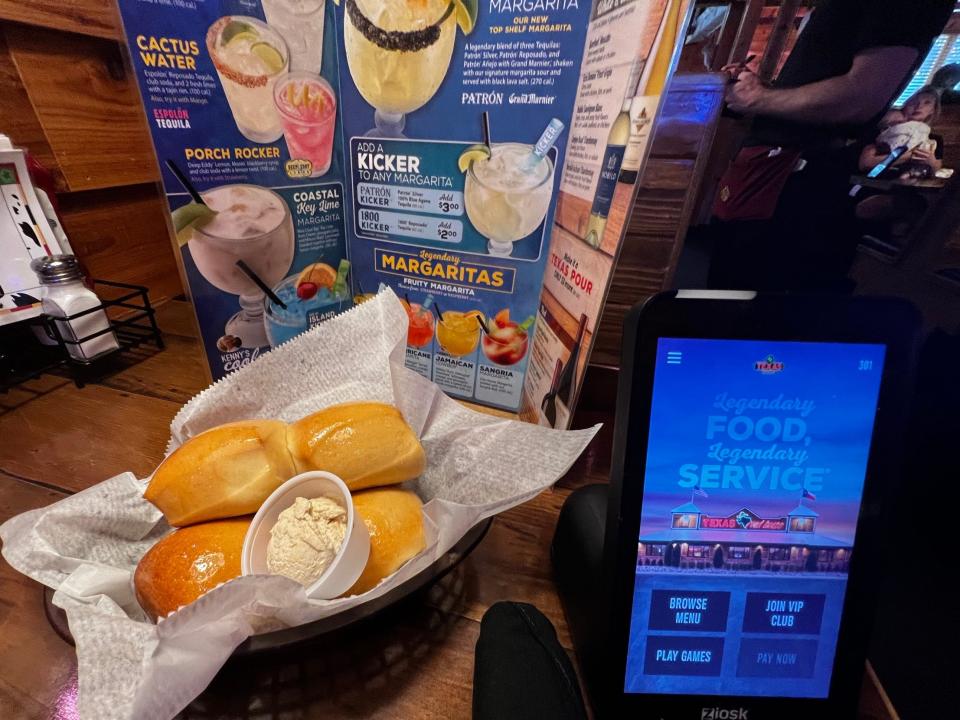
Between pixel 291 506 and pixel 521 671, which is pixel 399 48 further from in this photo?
pixel 521 671

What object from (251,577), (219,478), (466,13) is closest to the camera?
(251,577)

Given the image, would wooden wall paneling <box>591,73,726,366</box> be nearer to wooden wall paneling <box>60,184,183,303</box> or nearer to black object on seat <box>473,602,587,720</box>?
black object on seat <box>473,602,587,720</box>

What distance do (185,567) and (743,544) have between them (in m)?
0.41

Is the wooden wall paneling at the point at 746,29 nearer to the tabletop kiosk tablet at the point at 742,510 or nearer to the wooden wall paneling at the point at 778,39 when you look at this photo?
the wooden wall paneling at the point at 778,39

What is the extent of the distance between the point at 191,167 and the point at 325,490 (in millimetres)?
417

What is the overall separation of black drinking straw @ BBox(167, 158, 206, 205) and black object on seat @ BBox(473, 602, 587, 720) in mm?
552

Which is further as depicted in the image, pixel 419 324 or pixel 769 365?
pixel 419 324

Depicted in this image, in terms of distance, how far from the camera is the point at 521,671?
34 centimetres

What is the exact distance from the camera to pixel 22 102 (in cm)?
83

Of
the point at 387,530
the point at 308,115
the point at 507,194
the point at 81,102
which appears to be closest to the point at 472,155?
the point at 507,194

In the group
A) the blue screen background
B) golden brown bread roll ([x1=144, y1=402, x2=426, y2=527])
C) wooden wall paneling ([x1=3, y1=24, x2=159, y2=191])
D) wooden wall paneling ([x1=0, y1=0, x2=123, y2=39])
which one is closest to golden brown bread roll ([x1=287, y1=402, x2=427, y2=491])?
golden brown bread roll ([x1=144, y1=402, x2=426, y2=527])

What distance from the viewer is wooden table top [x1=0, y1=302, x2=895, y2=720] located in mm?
342

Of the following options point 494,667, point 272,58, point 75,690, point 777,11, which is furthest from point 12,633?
point 777,11

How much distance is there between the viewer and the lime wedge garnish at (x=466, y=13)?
499 mm
